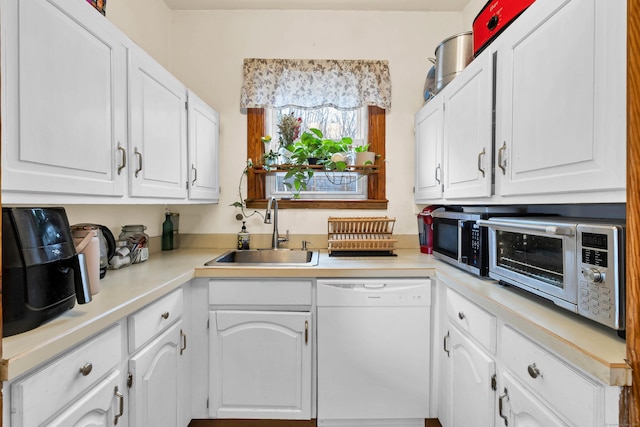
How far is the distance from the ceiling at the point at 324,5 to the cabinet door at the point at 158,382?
2.12m

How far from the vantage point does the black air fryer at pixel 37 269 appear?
31.0 inches

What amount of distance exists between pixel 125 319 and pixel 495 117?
1581mm

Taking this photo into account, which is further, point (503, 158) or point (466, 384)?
point (466, 384)

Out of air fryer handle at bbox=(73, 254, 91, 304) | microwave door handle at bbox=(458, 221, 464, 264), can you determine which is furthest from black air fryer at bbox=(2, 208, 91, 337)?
microwave door handle at bbox=(458, 221, 464, 264)

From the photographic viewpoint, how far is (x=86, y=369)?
0.93 m

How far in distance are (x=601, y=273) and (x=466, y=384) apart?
2.72ft

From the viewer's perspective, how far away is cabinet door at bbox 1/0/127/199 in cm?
84

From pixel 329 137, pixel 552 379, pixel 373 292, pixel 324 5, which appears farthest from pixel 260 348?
pixel 324 5

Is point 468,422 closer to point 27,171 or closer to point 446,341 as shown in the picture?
point 446,341

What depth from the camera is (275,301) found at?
1714 millimetres

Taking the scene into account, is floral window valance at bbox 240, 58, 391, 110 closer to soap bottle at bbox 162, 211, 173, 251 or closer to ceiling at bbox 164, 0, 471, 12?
ceiling at bbox 164, 0, 471, 12

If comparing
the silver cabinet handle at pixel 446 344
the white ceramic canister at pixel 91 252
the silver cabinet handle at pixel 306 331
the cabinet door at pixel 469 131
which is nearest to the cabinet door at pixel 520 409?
the silver cabinet handle at pixel 446 344

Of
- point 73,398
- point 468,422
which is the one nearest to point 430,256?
point 468,422

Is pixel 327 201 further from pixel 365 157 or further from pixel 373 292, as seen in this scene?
pixel 373 292
